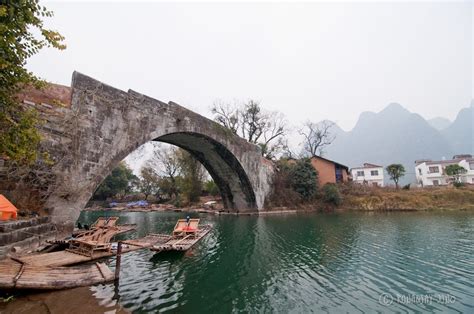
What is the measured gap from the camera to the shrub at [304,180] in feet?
102

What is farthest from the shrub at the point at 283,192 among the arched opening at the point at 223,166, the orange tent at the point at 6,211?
the orange tent at the point at 6,211

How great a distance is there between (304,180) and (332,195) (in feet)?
13.0

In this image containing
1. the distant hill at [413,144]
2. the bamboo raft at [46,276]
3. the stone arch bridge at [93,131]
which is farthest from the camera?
the distant hill at [413,144]

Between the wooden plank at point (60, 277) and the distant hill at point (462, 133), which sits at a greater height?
the distant hill at point (462, 133)

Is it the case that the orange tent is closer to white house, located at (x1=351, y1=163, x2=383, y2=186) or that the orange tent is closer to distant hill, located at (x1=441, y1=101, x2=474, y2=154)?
white house, located at (x1=351, y1=163, x2=383, y2=186)

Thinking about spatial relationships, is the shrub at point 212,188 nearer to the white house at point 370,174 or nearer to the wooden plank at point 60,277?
the white house at point 370,174

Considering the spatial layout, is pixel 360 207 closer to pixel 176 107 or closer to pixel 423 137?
pixel 176 107

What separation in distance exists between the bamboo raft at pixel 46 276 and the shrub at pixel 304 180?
27054 mm

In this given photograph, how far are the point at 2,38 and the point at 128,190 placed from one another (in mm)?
53022

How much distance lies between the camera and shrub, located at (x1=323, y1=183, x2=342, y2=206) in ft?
99.0

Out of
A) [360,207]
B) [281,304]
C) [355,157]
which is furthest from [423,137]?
[281,304]

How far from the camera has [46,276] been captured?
19.6 feet

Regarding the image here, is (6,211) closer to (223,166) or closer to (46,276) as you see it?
(46,276)

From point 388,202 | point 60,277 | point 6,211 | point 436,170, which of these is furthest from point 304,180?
point 436,170
